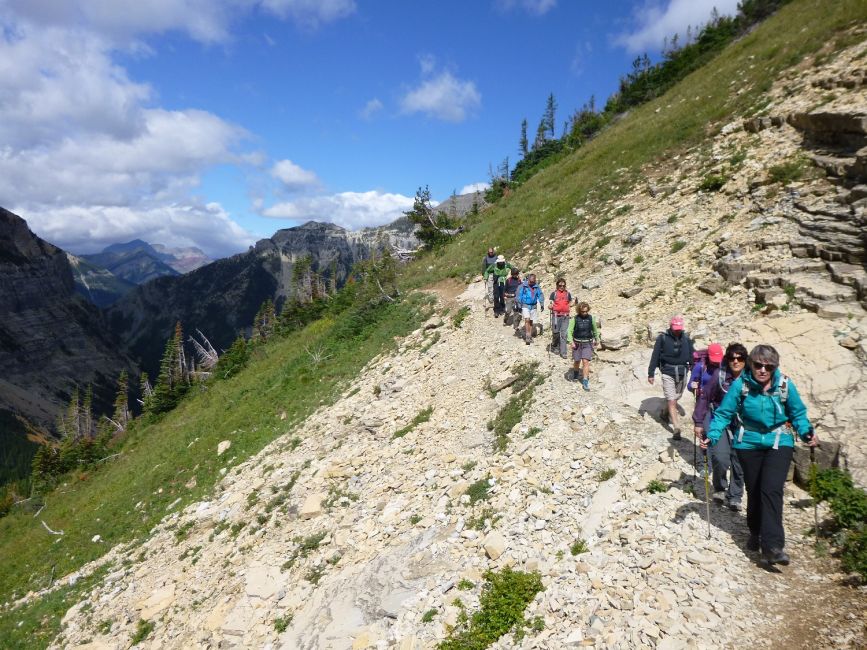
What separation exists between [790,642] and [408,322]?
19698 millimetres

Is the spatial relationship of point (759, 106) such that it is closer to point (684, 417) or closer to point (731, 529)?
point (684, 417)

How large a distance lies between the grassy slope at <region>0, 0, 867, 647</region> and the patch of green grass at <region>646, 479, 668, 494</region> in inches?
566

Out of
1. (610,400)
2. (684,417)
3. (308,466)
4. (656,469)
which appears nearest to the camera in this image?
(656,469)

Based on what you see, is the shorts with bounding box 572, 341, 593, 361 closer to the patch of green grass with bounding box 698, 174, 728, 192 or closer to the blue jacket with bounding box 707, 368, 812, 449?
the blue jacket with bounding box 707, 368, 812, 449

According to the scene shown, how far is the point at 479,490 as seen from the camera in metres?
9.34

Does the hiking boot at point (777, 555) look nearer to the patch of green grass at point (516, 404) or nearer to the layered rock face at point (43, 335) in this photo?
the patch of green grass at point (516, 404)

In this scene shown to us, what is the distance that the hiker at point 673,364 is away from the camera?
9055mm

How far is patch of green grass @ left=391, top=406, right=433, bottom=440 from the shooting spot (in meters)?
14.1

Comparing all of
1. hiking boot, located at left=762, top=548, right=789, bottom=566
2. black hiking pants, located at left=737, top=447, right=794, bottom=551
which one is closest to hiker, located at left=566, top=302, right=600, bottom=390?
black hiking pants, located at left=737, top=447, right=794, bottom=551

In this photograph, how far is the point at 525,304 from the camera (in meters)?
15.3

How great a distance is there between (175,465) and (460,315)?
50.6 feet

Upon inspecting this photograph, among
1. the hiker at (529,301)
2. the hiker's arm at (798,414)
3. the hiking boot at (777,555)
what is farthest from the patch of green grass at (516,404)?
the hiker's arm at (798,414)

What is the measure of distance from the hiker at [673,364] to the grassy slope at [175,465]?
1368 cm

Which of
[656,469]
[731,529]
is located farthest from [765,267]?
[731,529]
